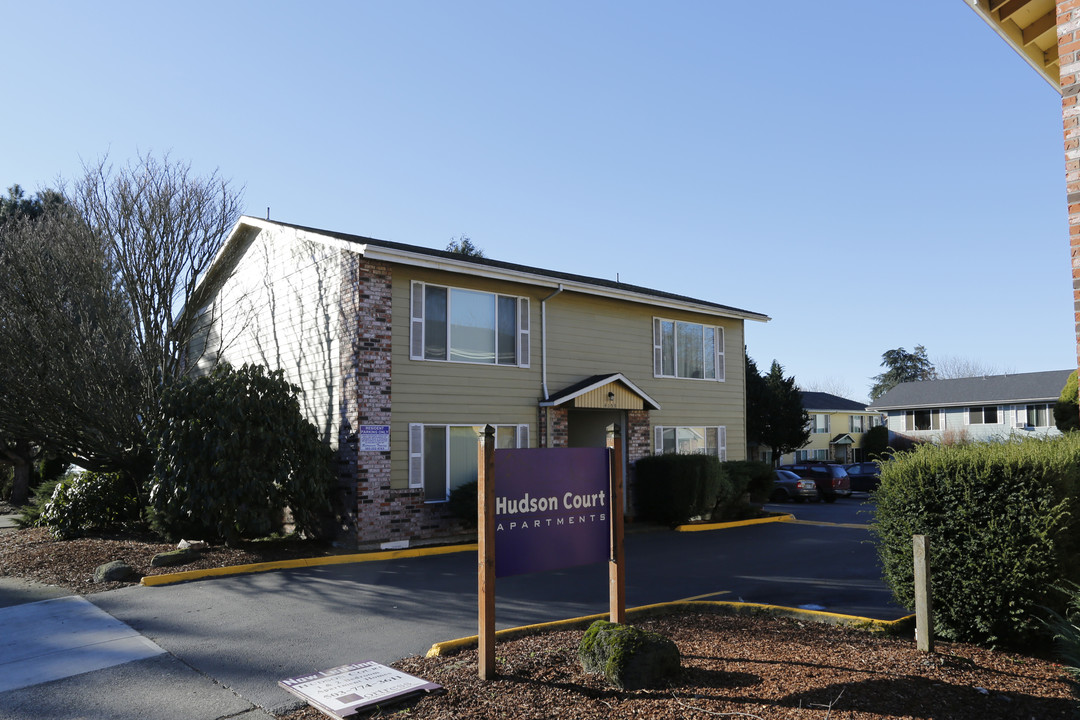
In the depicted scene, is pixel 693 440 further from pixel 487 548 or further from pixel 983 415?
pixel 983 415

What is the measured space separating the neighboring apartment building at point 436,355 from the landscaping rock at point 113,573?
3.87 meters

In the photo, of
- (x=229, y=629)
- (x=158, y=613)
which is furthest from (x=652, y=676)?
(x=158, y=613)

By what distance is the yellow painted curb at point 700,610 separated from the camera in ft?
22.9

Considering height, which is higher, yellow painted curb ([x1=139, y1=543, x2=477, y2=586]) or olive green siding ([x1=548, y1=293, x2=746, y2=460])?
olive green siding ([x1=548, y1=293, x2=746, y2=460])

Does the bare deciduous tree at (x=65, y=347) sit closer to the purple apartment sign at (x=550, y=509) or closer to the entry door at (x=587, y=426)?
the entry door at (x=587, y=426)

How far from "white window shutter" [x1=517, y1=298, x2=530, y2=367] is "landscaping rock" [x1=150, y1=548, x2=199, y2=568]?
7.53 m

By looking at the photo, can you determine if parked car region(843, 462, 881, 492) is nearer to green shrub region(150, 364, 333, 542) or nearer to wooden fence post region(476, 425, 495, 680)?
green shrub region(150, 364, 333, 542)

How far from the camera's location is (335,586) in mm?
10414

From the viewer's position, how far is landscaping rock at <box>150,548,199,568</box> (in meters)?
11.3

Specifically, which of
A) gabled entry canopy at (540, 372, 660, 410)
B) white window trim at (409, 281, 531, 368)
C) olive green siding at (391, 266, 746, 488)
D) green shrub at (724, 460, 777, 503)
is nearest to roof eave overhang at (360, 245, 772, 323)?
olive green siding at (391, 266, 746, 488)

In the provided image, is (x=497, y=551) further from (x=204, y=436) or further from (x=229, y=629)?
(x=204, y=436)

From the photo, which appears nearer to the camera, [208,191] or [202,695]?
[202,695]

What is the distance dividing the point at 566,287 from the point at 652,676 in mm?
12397

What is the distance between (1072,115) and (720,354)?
16.3m
